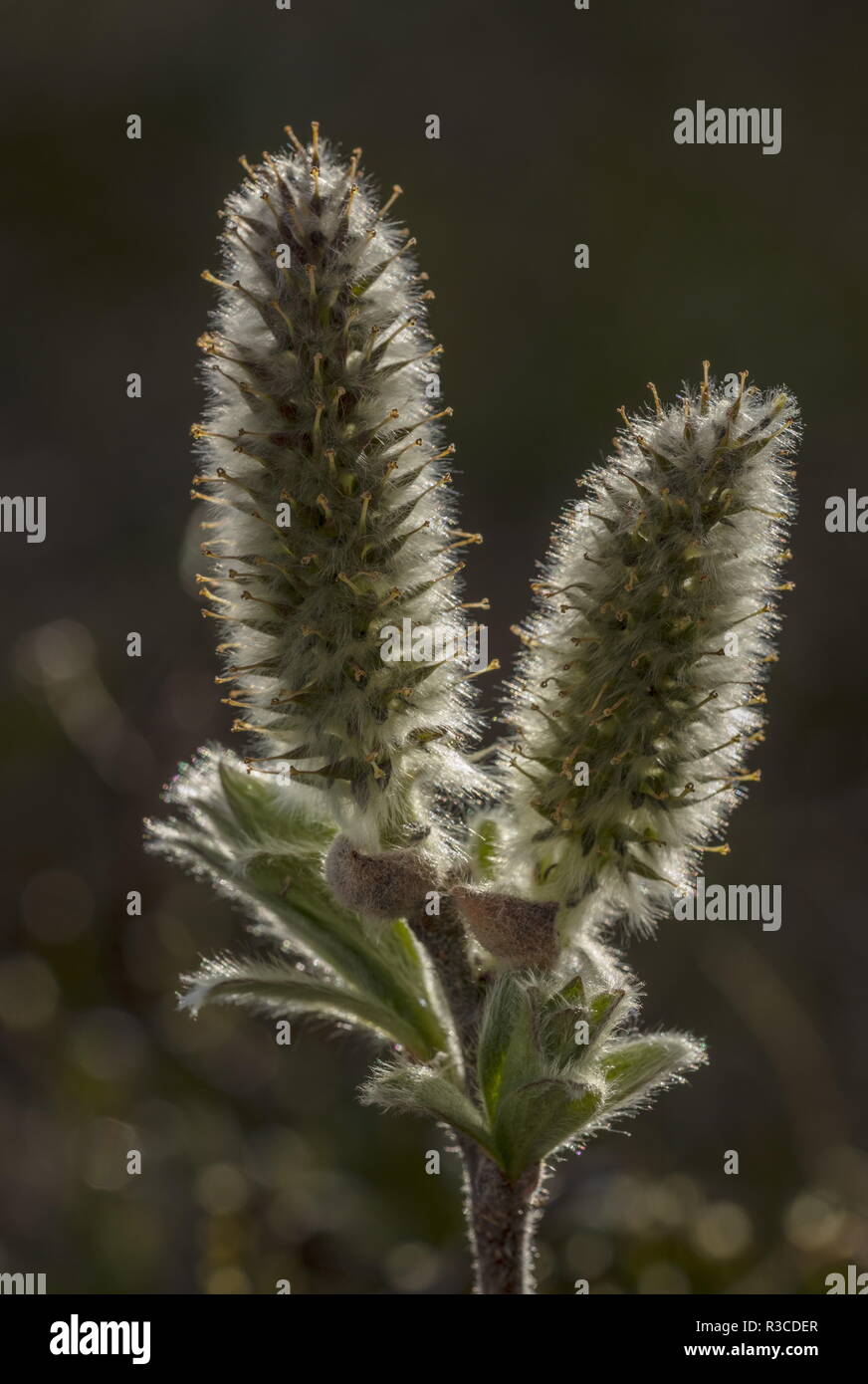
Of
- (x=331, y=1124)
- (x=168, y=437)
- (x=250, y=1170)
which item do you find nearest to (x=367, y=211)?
(x=250, y=1170)

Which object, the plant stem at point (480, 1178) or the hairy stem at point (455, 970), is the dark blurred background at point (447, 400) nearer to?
the plant stem at point (480, 1178)

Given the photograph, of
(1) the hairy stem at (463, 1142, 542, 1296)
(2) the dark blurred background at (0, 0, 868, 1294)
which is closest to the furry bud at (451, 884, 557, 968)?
(1) the hairy stem at (463, 1142, 542, 1296)

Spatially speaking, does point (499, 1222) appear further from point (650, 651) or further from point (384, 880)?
point (650, 651)

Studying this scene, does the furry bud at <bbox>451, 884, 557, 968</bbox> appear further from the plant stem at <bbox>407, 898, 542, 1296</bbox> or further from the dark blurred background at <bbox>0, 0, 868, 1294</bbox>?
the dark blurred background at <bbox>0, 0, 868, 1294</bbox>

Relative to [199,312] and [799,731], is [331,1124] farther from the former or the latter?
[199,312]

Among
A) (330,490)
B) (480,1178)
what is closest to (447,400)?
(330,490)

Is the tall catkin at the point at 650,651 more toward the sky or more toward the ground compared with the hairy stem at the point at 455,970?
more toward the sky

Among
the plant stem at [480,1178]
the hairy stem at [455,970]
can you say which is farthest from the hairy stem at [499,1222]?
the hairy stem at [455,970]
